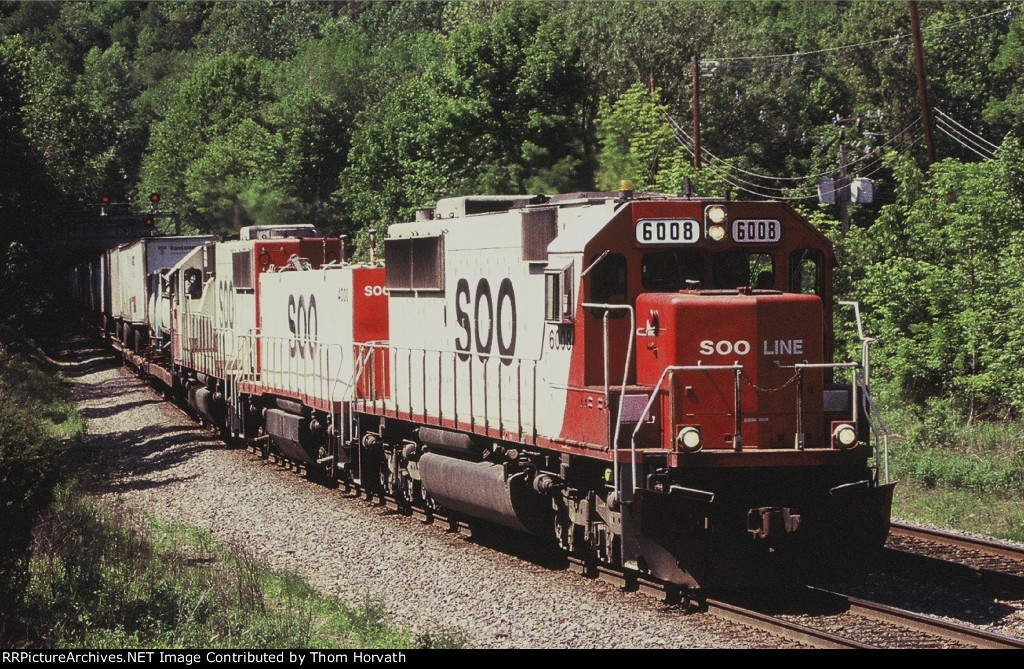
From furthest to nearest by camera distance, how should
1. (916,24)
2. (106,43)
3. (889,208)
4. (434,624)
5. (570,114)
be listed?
1. (106,43)
2. (570,114)
3. (916,24)
4. (889,208)
5. (434,624)

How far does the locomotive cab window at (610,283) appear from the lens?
11.6 m

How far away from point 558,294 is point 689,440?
210 cm

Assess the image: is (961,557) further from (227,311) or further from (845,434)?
(227,311)

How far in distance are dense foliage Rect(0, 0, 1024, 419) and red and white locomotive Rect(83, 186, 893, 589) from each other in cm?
891

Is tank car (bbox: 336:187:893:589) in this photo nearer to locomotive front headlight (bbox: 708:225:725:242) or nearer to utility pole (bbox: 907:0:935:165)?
locomotive front headlight (bbox: 708:225:725:242)

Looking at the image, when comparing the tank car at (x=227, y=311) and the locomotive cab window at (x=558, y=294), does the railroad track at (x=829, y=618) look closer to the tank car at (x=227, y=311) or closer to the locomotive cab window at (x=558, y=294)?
the locomotive cab window at (x=558, y=294)

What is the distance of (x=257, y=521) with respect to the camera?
16.3 meters

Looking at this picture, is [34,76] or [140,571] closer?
[140,571]

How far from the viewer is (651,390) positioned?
11.1 m

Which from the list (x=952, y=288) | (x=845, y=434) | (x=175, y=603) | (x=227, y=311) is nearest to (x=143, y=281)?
(x=227, y=311)

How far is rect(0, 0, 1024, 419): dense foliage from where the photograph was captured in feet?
72.1
